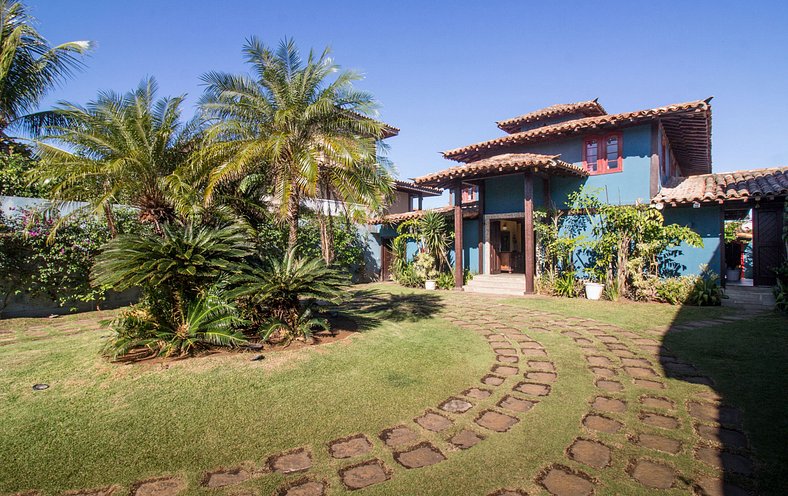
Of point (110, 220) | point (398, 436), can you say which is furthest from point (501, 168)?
point (110, 220)

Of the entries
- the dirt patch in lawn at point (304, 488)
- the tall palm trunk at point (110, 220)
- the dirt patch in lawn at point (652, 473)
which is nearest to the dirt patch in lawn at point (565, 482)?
the dirt patch in lawn at point (652, 473)

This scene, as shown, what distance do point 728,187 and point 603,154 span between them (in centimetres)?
365

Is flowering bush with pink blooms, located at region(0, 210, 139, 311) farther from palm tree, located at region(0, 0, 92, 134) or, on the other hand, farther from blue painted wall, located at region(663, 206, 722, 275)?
blue painted wall, located at region(663, 206, 722, 275)

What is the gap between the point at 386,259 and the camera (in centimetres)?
1844

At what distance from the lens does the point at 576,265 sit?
13047 millimetres

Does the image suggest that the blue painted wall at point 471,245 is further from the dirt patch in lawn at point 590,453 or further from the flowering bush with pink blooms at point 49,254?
the dirt patch in lawn at point 590,453

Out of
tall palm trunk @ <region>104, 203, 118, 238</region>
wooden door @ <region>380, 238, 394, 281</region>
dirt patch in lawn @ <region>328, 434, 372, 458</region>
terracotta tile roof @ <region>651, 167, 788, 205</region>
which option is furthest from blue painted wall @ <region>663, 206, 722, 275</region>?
tall palm trunk @ <region>104, 203, 118, 238</region>

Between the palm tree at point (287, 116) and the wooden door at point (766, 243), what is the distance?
13410 millimetres

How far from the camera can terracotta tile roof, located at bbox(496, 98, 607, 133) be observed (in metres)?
15.4

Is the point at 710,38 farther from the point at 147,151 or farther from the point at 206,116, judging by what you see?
the point at 147,151

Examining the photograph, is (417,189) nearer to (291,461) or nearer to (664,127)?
(664,127)

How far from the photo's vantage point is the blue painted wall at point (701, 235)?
35.9ft

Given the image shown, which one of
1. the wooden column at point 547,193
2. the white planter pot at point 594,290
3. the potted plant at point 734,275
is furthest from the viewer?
the potted plant at point 734,275

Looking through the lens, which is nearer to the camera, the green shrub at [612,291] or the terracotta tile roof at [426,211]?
the green shrub at [612,291]
